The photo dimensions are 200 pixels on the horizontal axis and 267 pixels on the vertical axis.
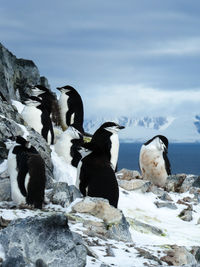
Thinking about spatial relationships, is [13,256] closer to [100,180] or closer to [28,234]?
[28,234]

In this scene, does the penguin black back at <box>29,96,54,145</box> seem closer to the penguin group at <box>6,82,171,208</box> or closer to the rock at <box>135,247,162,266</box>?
the penguin group at <box>6,82,171,208</box>

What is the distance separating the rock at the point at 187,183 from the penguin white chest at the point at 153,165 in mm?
695

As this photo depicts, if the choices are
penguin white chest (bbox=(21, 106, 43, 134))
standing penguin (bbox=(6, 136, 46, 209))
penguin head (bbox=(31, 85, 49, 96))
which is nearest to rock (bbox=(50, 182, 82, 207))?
standing penguin (bbox=(6, 136, 46, 209))

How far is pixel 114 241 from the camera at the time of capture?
5.82 metres

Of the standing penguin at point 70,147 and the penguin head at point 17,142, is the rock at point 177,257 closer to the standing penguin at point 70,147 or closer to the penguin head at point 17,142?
the penguin head at point 17,142

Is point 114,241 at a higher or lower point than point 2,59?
lower

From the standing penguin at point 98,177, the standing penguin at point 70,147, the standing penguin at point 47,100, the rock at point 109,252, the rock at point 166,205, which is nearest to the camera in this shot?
the rock at point 109,252

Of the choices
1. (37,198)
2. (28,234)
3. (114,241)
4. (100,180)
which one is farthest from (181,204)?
(28,234)

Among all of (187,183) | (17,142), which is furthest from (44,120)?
(17,142)

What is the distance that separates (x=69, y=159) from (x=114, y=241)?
299 inches

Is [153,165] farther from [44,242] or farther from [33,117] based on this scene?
[44,242]

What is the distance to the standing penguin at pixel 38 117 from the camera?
557 inches

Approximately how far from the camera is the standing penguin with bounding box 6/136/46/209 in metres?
8.15

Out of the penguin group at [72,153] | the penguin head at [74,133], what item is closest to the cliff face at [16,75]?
the penguin group at [72,153]
